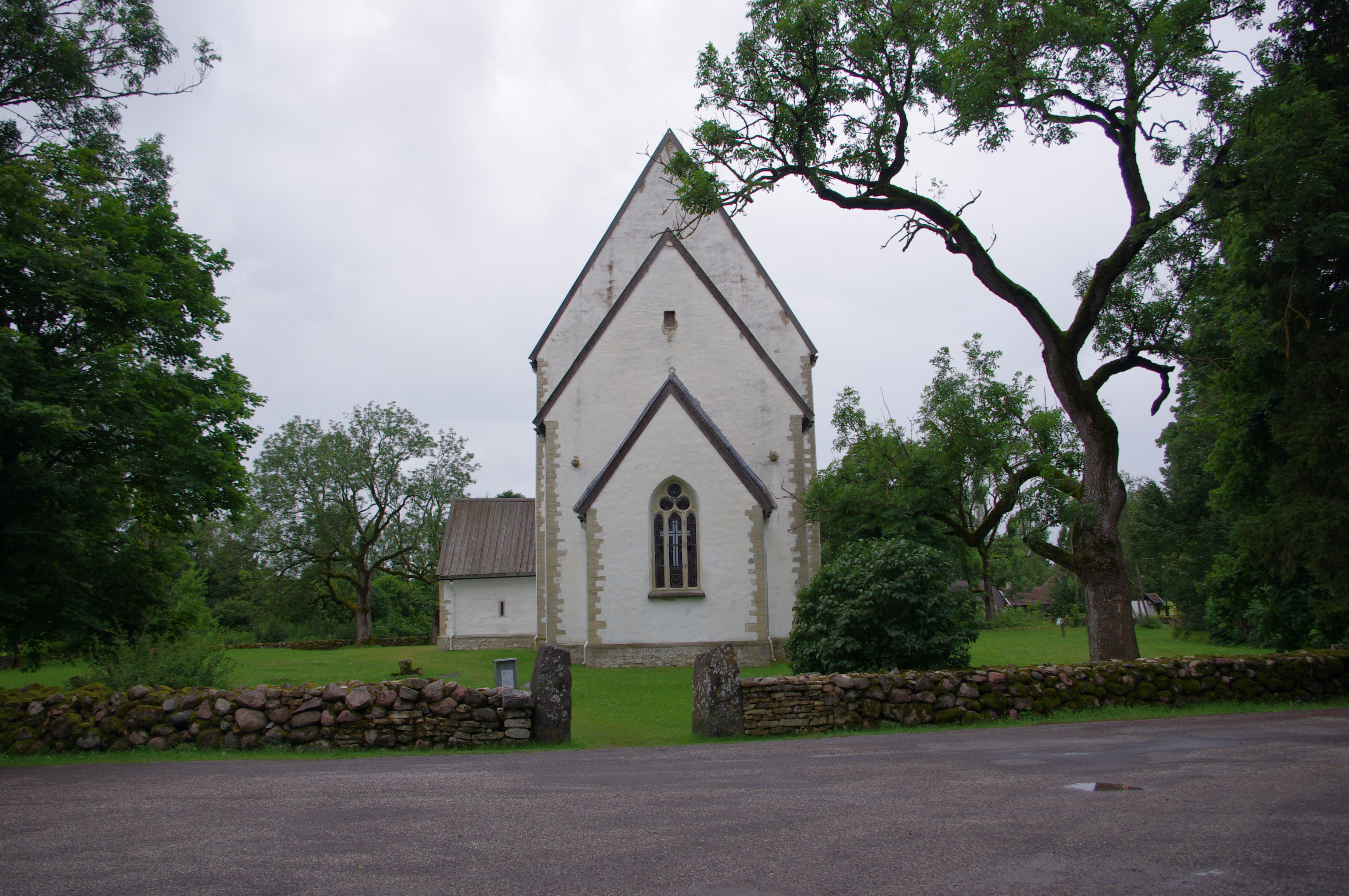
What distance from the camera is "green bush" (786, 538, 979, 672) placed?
13.0m

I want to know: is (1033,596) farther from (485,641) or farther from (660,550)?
(660,550)

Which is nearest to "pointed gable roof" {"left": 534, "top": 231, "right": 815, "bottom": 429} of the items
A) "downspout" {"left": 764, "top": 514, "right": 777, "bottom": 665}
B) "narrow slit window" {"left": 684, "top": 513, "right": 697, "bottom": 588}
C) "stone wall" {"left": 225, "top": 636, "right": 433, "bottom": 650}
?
"downspout" {"left": 764, "top": 514, "right": 777, "bottom": 665}

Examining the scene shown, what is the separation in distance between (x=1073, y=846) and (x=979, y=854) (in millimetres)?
656

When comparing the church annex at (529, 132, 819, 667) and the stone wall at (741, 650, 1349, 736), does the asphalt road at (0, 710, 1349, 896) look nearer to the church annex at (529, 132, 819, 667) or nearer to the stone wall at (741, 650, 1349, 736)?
the stone wall at (741, 650, 1349, 736)

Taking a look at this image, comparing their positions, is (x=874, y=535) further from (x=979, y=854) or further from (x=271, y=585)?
(x=271, y=585)

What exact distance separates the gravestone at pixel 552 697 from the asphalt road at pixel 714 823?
118 centimetres

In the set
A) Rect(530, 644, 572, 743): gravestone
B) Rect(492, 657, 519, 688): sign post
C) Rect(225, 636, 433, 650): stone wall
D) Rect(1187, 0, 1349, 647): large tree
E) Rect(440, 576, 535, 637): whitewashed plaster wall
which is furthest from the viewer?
Rect(225, 636, 433, 650): stone wall

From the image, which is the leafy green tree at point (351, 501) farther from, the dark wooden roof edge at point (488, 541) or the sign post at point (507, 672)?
the sign post at point (507, 672)

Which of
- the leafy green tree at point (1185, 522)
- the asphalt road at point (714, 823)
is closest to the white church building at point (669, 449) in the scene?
the asphalt road at point (714, 823)

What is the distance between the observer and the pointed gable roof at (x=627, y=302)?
24219mm

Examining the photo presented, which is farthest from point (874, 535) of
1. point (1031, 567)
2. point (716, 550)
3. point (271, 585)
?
point (1031, 567)

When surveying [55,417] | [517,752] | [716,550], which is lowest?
[517,752]

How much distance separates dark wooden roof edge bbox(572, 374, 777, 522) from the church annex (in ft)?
0.16

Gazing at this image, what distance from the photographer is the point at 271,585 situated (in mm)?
46125
